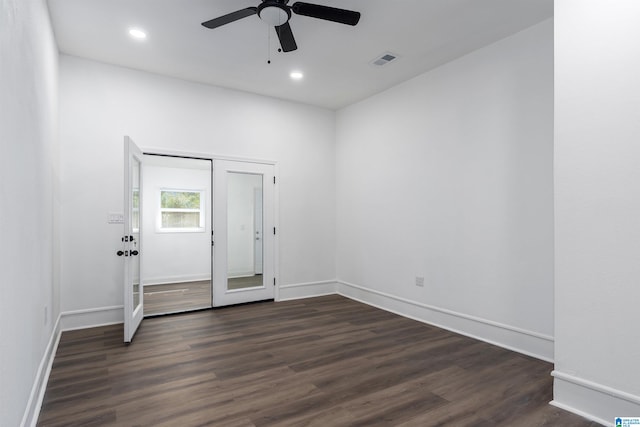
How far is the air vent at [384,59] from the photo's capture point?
159 inches

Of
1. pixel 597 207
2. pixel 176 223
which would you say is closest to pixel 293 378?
pixel 597 207

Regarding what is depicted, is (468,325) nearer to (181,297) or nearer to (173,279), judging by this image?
(181,297)

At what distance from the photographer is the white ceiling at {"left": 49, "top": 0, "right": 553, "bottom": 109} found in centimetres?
313

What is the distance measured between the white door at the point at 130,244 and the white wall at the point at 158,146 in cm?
31

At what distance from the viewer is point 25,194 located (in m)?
2.08

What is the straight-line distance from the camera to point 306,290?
18.8 ft

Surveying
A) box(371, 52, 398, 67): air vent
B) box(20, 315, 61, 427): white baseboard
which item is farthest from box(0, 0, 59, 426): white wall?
box(371, 52, 398, 67): air vent

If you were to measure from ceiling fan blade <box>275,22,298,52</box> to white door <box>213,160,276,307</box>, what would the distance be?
7.84 feet

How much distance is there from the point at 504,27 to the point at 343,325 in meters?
3.59

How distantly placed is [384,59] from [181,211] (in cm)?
→ 553

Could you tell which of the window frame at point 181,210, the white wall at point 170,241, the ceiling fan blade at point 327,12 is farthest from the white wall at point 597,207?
the window frame at point 181,210

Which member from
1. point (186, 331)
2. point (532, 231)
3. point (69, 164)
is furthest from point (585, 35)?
point (69, 164)

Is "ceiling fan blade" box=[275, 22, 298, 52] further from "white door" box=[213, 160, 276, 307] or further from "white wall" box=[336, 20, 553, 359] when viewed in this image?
"white door" box=[213, 160, 276, 307]

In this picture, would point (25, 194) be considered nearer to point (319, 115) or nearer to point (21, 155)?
point (21, 155)
